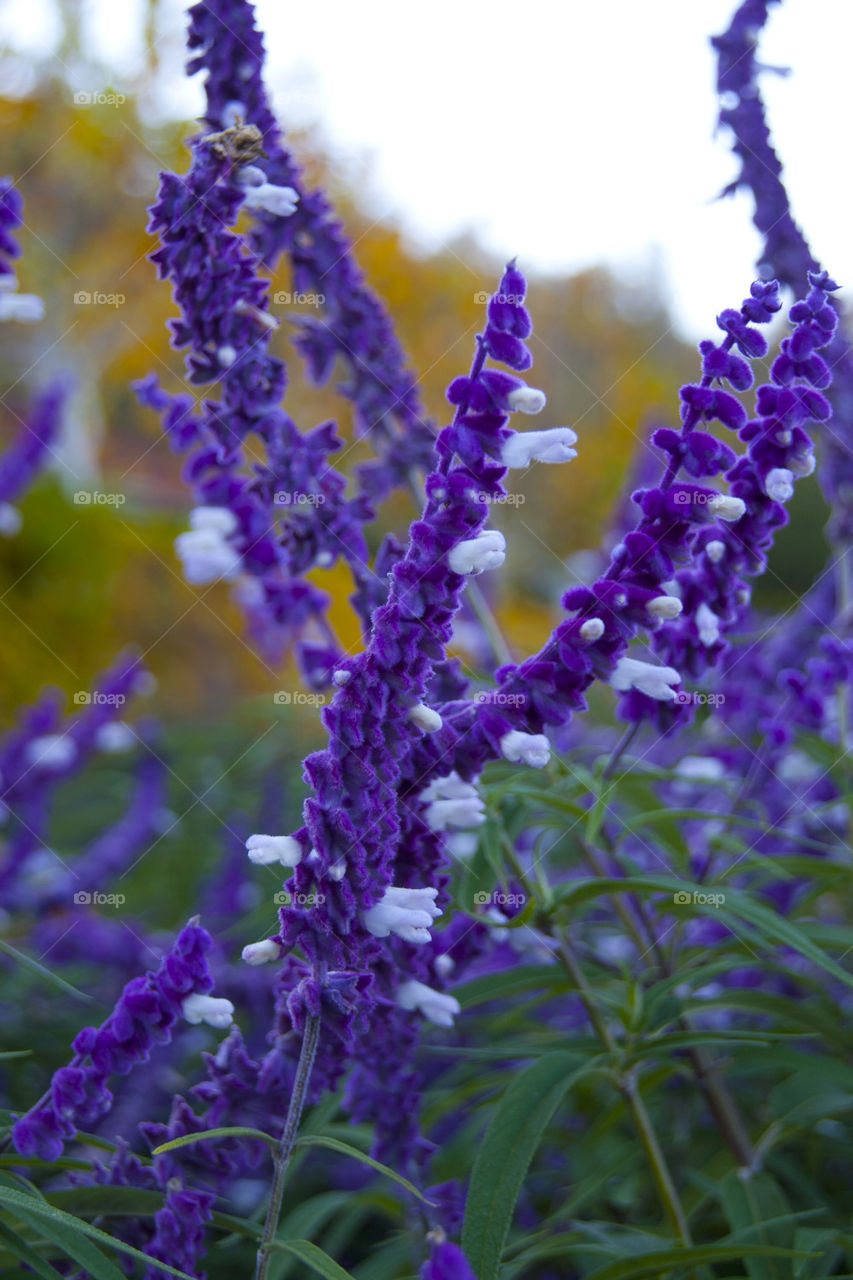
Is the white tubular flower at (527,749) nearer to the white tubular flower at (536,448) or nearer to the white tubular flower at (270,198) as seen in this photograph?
the white tubular flower at (536,448)

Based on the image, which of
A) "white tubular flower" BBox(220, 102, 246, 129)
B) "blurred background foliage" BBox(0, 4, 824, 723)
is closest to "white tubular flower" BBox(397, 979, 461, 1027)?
"white tubular flower" BBox(220, 102, 246, 129)

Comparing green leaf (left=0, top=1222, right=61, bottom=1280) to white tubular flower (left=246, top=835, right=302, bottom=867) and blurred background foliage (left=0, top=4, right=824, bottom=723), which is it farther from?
blurred background foliage (left=0, top=4, right=824, bottom=723)

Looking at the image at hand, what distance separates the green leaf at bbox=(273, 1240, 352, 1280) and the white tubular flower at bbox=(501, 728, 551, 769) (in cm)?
57

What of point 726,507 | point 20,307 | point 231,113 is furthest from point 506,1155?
point 231,113

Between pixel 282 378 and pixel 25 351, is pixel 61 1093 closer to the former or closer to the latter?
pixel 282 378

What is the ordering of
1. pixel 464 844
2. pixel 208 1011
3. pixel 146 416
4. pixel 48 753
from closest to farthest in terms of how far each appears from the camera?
1. pixel 208 1011
2. pixel 464 844
3. pixel 48 753
4. pixel 146 416

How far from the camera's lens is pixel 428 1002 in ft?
4.71

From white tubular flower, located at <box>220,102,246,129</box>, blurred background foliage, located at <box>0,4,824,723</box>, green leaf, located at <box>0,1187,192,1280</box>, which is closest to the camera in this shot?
green leaf, located at <box>0,1187,192,1280</box>

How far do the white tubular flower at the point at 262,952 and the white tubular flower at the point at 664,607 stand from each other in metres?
0.61

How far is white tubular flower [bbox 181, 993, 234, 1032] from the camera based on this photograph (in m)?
1.22

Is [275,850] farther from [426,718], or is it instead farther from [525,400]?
[525,400]

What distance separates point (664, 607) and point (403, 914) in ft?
1.61

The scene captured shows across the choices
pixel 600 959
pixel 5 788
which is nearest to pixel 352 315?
pixel 600 959

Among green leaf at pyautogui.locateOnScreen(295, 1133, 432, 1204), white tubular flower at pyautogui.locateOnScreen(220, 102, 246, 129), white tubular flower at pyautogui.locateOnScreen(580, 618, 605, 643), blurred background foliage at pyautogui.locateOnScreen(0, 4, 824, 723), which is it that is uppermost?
blurred background foliage at pyautogui.locateOnScreen(0, 4, 824, 723)
